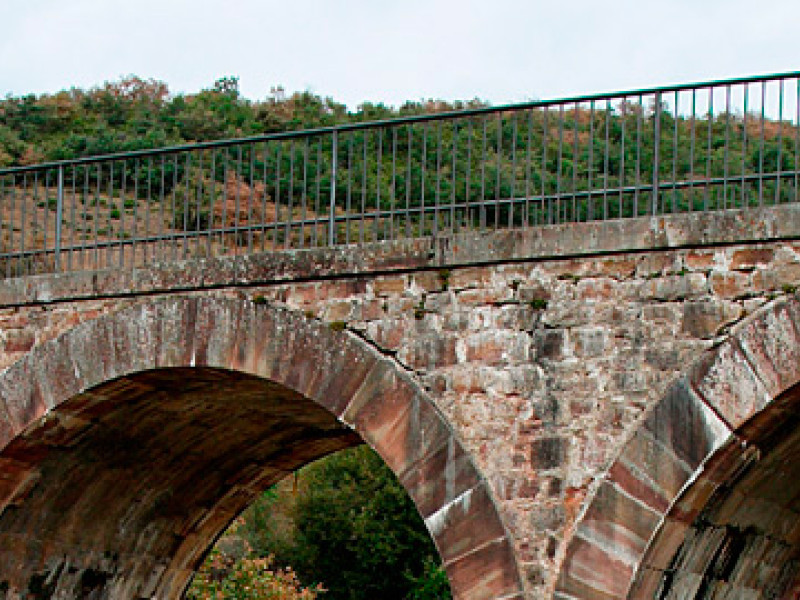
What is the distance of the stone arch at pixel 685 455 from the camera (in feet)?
26.8

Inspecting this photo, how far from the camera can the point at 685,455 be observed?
326 inches

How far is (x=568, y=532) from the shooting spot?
8.63 metres

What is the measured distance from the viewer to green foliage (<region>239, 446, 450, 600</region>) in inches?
1156

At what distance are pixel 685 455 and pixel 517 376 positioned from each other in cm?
125

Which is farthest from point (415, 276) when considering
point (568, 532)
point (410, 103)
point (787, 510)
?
point (410, 103)

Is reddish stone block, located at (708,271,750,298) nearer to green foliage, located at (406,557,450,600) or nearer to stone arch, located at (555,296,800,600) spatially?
stone arch, located at (555,296,800,600)

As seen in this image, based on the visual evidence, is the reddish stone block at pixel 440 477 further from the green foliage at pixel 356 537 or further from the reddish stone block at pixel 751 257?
the green foliage at pixel 356 537

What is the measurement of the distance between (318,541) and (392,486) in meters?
2.41

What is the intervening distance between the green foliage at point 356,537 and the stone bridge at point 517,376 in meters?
18.3

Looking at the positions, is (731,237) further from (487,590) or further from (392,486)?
(392,486)

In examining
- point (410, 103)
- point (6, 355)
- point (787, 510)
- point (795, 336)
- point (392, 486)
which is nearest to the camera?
point (795, 336)

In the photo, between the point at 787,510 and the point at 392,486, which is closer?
the point at 787,510

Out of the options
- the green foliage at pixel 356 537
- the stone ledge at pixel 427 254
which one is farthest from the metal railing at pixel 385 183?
the green foliage at pixel 356 537

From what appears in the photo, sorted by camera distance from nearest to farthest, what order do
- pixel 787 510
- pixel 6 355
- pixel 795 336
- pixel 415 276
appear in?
1. pixel 795 336
2. pixel 415 276
3. pixel 787 510
4. pixel 6 355
